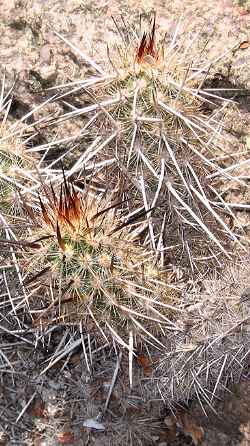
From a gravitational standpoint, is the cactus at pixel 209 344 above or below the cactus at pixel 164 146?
below

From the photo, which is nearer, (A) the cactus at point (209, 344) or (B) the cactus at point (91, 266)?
(B) the cactus at point (91, 266)

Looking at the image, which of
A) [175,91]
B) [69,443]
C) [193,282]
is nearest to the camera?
[175,91]

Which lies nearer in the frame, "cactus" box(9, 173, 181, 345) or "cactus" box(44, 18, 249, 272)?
"cactus" box(9, 173, 181, 345)

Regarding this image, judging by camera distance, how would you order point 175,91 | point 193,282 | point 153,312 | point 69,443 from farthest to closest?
point 69,443 < point 193,282 < point 153,312 < point 175,91

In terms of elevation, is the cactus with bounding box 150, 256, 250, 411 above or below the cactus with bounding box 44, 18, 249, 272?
below

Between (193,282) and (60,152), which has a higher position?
(60,152)

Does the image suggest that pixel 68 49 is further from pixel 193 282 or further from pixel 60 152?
pixel 193 282

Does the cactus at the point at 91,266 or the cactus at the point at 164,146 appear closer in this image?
the cactus at the point at 91,266

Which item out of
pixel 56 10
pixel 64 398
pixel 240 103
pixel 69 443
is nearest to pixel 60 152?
pixel 56 10

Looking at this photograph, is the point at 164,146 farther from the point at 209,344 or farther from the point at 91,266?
the point at 209,344

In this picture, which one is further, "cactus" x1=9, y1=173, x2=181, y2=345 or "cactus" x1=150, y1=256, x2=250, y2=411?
"cactus" x1=150, y1=256, x2=250, y2=411

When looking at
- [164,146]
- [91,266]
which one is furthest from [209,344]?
[164,146]
